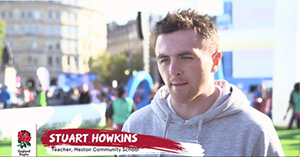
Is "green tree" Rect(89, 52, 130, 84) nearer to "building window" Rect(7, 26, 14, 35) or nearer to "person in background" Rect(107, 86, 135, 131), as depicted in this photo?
"building window" Rect(7, 26, 14, 35)

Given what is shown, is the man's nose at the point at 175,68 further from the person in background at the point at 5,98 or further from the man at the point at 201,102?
the person in background at the point at 5,98

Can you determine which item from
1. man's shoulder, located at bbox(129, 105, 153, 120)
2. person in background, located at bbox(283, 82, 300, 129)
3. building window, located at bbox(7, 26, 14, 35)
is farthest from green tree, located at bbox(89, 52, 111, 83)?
man's shoulder, located at bbox(129, 105, 153, 120)

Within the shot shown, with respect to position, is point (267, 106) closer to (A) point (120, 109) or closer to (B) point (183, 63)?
(A) point (120, 109)

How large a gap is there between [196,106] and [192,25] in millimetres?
303

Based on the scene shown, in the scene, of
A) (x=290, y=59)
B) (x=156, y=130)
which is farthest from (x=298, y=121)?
(x=156, y=130)

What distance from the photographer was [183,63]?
130 centimetres

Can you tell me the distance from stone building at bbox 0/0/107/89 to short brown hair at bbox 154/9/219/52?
4787cm

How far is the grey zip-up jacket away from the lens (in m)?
1.28

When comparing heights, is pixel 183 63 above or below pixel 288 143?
above

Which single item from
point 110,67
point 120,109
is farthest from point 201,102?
point 110,67

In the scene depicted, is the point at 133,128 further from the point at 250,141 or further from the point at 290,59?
the point at 290,59

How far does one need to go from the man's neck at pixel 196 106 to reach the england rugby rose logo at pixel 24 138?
75 cm

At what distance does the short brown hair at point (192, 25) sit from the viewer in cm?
128

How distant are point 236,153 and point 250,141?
58 millimetres
